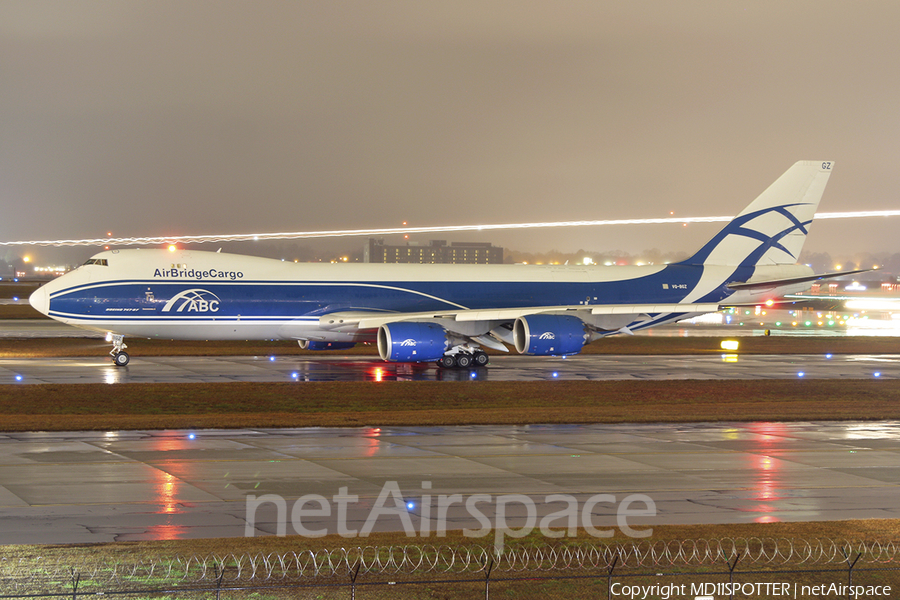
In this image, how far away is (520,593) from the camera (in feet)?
33.1

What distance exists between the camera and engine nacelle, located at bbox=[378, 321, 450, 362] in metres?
35.2

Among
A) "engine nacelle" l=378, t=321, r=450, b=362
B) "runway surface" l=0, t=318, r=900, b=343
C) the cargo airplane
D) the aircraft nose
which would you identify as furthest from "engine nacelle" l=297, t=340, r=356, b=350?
"runway surface" l=0, t=318, r=900, b=343

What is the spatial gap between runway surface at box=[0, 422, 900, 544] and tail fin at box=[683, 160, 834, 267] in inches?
907

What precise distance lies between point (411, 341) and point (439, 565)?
24637 millimetres

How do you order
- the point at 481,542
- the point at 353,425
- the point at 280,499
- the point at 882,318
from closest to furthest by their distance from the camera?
the point at 481,542 → the point at 280,499 → the point at 353,425 → the point at 882,318

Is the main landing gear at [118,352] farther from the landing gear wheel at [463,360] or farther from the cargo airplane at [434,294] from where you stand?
the landing gear wheel at [463,360]

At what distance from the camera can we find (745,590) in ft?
33.9

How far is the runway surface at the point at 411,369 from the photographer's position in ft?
108

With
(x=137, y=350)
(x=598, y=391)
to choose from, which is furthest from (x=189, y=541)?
(x=137, y=350)

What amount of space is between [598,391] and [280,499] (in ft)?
60.5

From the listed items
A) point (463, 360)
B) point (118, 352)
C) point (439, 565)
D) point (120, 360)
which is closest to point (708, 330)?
point (463, 360)

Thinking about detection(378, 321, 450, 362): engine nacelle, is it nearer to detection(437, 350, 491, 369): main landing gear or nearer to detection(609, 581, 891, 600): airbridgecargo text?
detection(437, 350, 491, 369): main landing gear

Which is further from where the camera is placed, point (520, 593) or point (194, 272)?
point (194, 272)

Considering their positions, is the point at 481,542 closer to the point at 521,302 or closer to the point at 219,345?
the point at 521,302
